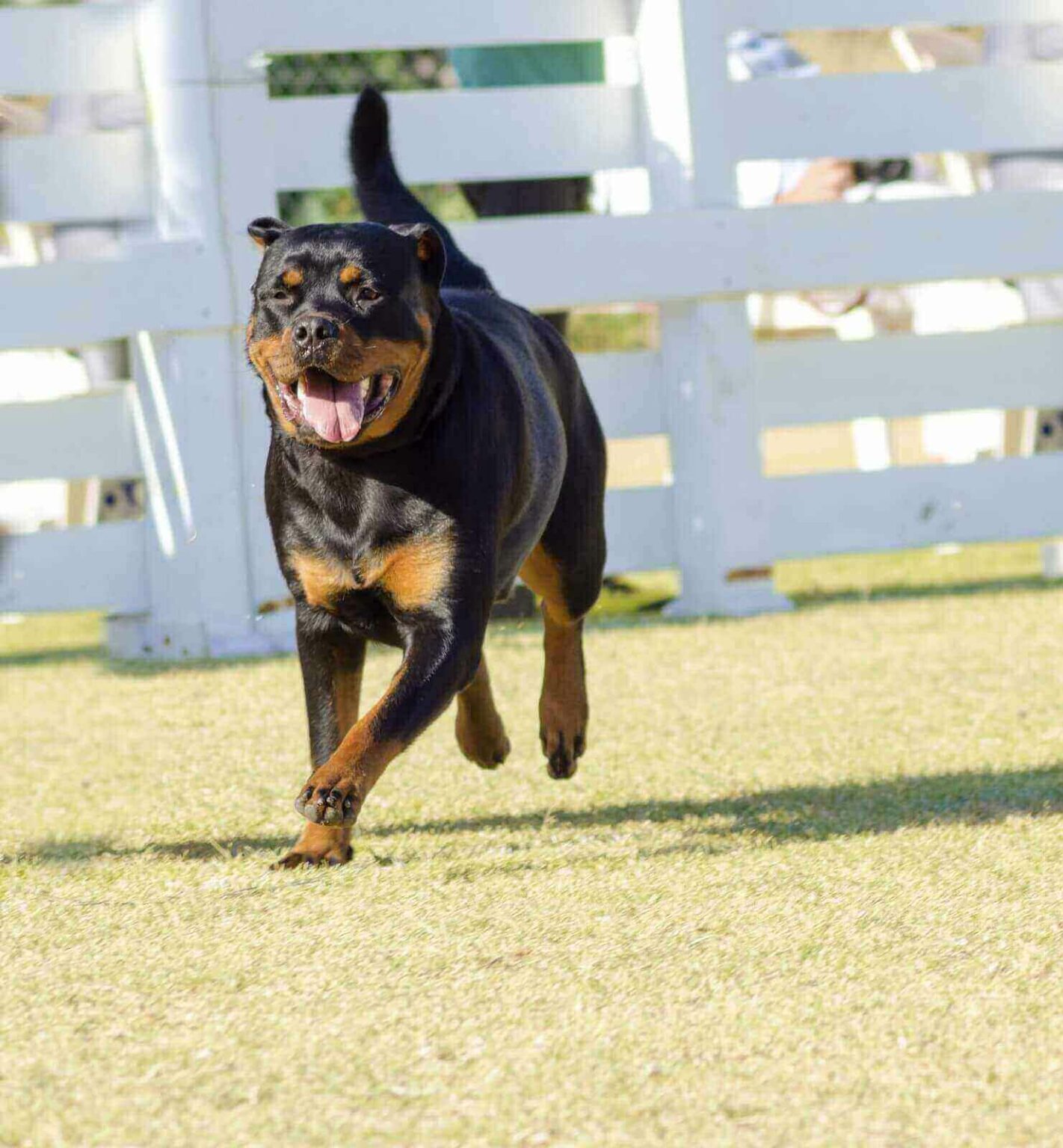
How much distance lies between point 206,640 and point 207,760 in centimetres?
201

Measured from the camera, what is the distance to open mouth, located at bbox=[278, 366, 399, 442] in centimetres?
311

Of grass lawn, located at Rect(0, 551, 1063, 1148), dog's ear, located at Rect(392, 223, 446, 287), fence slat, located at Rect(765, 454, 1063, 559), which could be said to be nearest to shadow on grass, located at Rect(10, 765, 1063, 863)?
grass lawn, located at Rect(0, 551, 1063, 1148)

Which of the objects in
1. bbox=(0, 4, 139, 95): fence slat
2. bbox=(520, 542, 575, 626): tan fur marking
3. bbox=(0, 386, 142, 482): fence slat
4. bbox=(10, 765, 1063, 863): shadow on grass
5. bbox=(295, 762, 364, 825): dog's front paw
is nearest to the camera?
bbox=(295, 762, 364, 825): dog's front paw

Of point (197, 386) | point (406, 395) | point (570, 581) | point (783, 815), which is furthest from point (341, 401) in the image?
point (197, 386)

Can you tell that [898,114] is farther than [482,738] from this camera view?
Yes

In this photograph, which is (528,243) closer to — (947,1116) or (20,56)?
(20,56)

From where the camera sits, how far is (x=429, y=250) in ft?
10.8

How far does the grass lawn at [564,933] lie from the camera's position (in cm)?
207

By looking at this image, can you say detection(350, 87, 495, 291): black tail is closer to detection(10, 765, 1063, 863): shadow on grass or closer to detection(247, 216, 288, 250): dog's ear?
detection(247, 216, 288, 250): dog's ear

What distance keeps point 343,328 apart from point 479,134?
392 cm

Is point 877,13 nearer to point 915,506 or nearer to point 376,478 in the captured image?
point 915,506

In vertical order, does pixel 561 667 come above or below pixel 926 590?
above

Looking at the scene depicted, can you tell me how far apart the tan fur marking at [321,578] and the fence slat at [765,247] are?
350 cm

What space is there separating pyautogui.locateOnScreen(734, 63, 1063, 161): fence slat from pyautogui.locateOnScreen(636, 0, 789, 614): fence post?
0.49 feet
